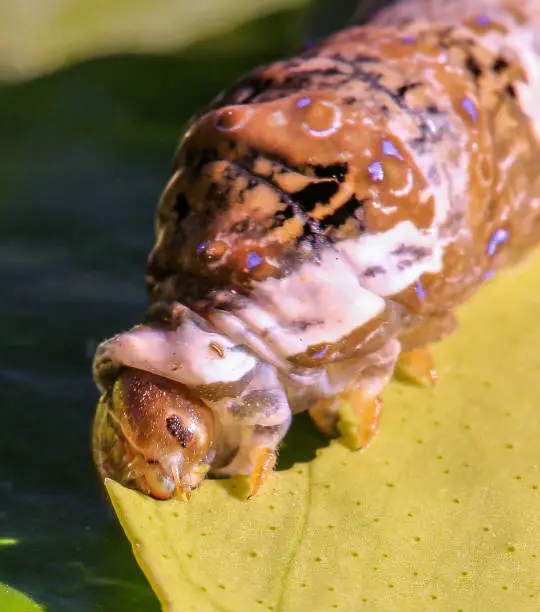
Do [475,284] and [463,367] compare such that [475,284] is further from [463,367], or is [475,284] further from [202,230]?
[202,230]

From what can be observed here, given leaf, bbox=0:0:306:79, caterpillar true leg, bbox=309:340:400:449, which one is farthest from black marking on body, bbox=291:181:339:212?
leaf, bbox=0:0:306:79

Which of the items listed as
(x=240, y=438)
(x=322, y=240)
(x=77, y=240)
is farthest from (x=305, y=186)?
(x=77, y=240)

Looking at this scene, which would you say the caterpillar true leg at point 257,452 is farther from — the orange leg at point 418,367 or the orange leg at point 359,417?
the orange leg at point 418,367

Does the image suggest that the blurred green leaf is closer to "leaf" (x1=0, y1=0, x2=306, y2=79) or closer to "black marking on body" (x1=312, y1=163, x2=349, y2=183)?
"black marking on body" (x1=312, y1=163, x2=349, y2=183)

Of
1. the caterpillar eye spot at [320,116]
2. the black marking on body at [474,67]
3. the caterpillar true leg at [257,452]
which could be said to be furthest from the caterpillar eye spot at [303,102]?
the caterpillar true leg at [257,452]

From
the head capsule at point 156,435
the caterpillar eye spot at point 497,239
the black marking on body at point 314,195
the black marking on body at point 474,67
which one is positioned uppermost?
the black marking on body at point 474,67

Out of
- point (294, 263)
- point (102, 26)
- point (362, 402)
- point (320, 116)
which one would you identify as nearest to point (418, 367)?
point (362, 402)
